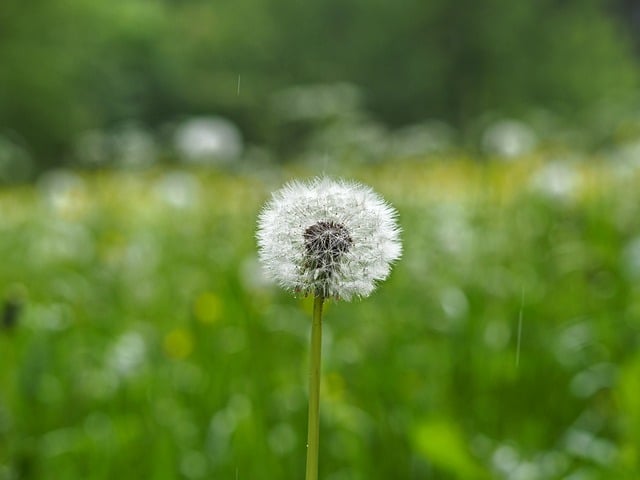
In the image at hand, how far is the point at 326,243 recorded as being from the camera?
0.54 meters

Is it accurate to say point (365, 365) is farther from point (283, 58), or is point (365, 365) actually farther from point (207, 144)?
point (283, 58)

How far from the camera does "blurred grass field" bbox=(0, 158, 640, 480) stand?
1852mm

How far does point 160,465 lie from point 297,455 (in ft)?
0.96

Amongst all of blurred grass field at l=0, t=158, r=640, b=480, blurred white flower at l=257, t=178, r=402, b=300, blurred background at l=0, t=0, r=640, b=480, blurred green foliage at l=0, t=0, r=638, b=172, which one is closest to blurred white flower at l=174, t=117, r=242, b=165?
blurred background at l=0, t=0, r=640, b=480

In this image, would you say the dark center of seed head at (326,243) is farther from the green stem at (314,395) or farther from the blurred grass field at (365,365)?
the blurred grass field at (365,365)

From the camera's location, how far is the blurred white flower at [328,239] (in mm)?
525

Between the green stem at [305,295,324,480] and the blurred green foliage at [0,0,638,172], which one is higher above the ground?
the blurred green foliage at [0,0,638,172]

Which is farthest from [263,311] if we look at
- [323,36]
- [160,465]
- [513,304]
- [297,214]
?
[323,36]

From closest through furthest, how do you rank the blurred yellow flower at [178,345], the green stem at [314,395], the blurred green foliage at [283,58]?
the green stem at [314,395] → the blurred yellow flower at [178,345] → the blurred green foliage at [283,58]

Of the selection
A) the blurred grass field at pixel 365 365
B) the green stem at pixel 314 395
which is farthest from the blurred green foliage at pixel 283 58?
the green stem at pixel 314 395

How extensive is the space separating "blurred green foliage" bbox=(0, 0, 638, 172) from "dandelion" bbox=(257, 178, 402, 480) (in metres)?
19.2

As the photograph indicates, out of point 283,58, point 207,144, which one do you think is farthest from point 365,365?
point 283,58

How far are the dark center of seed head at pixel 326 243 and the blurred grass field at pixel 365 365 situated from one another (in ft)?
2.87

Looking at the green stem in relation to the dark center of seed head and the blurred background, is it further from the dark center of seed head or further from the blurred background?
the blurred background
